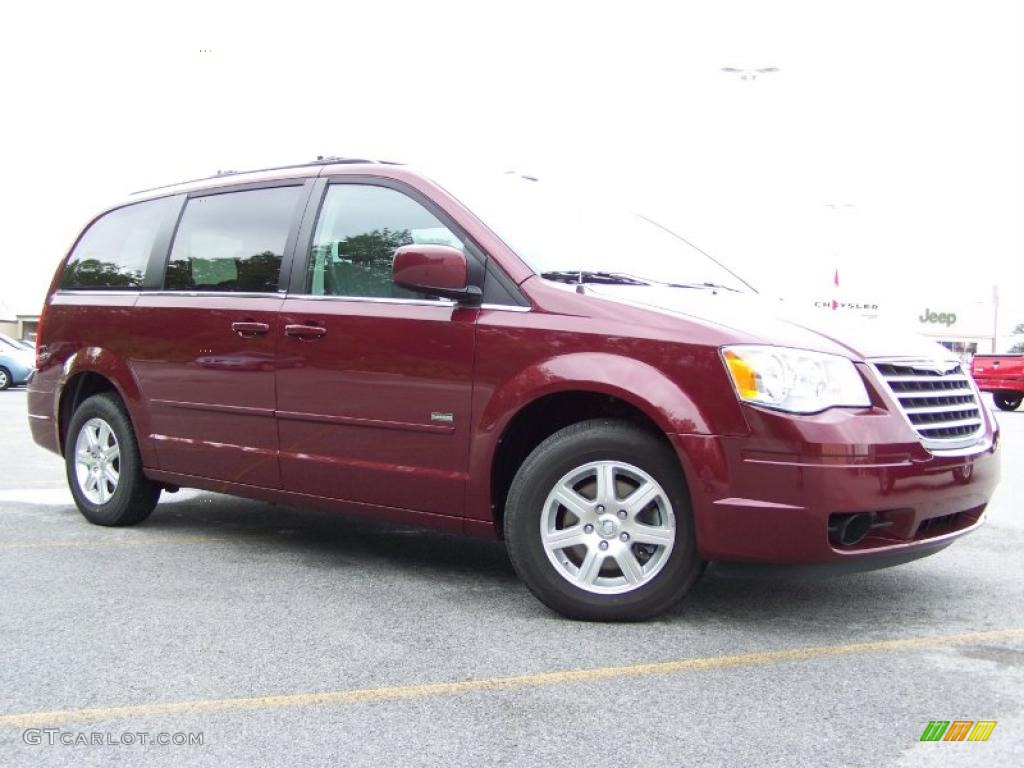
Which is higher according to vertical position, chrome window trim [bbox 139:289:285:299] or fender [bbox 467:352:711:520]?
chrome window trim [bbox 139:289:285:299]

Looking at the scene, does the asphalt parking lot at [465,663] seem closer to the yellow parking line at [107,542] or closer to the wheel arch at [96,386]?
the yellow parking line at [107,542]

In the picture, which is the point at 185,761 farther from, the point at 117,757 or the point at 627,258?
the point at 627,258

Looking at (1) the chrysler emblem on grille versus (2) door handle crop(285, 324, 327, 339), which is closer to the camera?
(1) the chrysler emblem on grille

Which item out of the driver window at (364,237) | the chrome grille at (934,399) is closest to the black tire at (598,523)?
the chrome grille at (934,399)

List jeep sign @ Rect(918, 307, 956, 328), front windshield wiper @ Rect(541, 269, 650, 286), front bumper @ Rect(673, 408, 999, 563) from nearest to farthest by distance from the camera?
front bumper @ Rect(673, 408, 999, 563), front windshield wiper @ Rect(541, 269, 650, 286), jeep sign @ Rect(918, 307, 956, 328)

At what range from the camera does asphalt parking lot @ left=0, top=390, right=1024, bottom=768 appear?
2.88m

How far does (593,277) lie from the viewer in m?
4.43

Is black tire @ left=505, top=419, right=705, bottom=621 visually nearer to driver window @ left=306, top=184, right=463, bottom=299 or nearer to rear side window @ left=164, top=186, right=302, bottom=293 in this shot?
driver window @ left=306, top=184, right=463, bottom=299

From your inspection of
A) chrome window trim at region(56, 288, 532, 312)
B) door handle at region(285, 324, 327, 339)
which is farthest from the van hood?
door handle at region(285, 324, 327, 339)

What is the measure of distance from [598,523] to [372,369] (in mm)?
1194

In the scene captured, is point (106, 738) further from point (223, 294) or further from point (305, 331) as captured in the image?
point (223, 294)

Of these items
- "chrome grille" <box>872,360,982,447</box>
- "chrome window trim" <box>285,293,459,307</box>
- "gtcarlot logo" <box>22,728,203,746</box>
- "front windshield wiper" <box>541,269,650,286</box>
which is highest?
"front windshield wiper" <box>541,269,650,286</box>

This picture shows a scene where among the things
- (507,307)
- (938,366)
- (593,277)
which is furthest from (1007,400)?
(507,307)

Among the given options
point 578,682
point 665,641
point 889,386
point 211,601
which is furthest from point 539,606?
point 889,386
